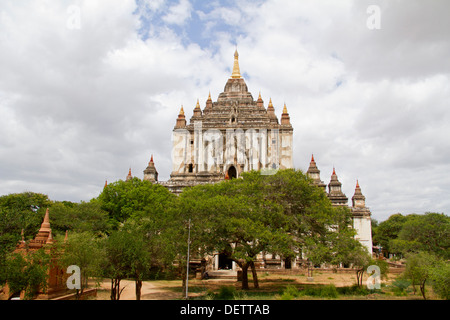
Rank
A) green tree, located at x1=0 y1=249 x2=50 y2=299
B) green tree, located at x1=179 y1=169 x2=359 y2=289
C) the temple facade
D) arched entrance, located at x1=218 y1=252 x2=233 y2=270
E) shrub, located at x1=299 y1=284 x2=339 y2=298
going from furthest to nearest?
the temple facade
arched entrance, located at x1=218 y1=252 x2=233 y2=270
green tree, located at x1=179 y1=169 x2=359 y2=289
shrub, located at x1=299 y1=284 x2=339 y2=298
green tree, located at x1=0 y1=249 x2=50 y2=299

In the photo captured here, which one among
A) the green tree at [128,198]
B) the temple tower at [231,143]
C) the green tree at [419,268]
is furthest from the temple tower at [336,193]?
the green tree at [419,268]

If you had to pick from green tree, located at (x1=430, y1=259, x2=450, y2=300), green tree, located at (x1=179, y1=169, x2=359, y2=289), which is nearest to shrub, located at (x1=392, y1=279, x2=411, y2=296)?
green tree, located at (x1=179, y1=169, x2=359, y2=289)

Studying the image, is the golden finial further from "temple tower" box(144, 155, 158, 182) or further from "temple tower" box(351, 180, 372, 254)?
"temple tower" box(351, 180, 372, 254)

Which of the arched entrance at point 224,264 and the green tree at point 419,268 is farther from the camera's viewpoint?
the arched entrance at point 224,264

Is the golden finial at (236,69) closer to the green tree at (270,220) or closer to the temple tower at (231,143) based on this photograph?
the temple tower at (231,143)

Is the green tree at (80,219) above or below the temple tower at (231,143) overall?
below

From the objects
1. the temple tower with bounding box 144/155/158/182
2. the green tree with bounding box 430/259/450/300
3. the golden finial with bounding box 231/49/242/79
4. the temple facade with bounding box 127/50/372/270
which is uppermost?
the golden finial with bounding box 231/49/242/79

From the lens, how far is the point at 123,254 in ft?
75.5

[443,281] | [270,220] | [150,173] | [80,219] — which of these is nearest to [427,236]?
[270,220]

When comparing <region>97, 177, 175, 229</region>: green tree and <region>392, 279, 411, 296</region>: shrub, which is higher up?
<region>97, 177, 175, 229</region>: green tree
